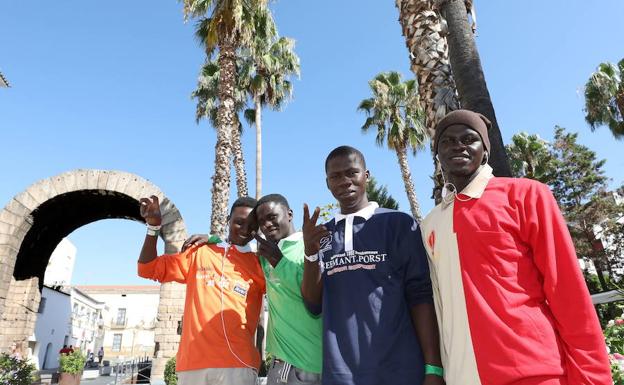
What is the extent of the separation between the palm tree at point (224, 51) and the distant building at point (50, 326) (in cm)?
2131

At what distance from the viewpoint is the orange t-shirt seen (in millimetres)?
2695

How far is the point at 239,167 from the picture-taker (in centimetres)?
1722

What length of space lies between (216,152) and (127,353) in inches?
1956

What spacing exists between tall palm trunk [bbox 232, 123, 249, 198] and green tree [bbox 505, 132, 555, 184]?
17378 mm

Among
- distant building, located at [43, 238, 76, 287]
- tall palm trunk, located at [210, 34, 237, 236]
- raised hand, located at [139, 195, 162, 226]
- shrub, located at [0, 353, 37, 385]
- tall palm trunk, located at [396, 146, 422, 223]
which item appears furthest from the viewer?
distant building, located at [43, 238, 76, 287]

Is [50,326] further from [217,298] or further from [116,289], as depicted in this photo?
[217,298]

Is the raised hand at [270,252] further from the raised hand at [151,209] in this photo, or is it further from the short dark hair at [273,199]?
the raised hand at [151,209]

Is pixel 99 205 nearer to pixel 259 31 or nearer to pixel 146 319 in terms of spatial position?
pixel 259 31

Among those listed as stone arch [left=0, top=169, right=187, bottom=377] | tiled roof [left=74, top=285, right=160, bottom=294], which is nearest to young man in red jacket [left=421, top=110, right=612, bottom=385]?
stone arch [left=0, top=169, right=187, bottom=377]

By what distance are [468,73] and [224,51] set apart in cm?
1025

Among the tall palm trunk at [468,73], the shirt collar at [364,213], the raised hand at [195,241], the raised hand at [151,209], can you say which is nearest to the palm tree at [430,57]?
the tall palm trunk at [468,73]

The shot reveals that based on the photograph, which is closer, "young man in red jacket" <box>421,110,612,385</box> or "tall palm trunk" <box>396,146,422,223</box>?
"young man in red jacket" <box>421,110,612,385</box>

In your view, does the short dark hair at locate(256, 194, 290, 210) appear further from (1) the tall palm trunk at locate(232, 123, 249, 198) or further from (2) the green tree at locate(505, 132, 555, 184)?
(2) the green tree at locate(505, 132, 555, 184)

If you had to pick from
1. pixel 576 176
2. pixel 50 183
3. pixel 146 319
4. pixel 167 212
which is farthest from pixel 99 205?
pixel 146 319
